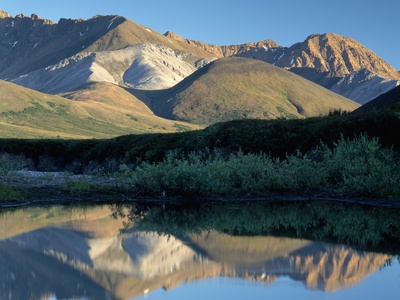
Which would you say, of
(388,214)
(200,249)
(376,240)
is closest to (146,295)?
(200,249)

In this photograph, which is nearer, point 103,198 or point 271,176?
point 271,176

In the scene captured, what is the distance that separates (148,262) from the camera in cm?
1525

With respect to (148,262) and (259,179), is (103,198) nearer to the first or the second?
(259,179)

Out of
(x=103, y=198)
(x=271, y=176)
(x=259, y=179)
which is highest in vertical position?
(x=271, y=176)

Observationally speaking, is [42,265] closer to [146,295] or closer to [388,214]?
[146,295]

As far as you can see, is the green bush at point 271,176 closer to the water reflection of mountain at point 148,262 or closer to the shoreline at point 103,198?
the shoreline at point 103,198

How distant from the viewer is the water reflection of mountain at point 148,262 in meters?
12.7

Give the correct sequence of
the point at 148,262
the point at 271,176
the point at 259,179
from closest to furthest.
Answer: the point at 148,262 < the point at 271,176 < the point at 259,179

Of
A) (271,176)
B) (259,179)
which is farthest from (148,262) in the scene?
(259,179)

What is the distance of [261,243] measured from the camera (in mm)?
17578

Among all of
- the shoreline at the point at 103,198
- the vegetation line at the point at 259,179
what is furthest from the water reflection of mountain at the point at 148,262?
the vegetation line at the point at 259,179

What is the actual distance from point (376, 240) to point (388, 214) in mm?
6027

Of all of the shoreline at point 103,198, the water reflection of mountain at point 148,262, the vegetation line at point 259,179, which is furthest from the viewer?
the vegetation line at point 259,179

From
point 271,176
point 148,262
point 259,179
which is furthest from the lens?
point 259,179
